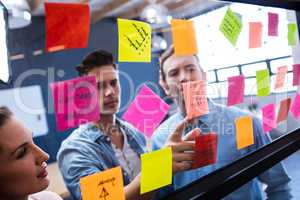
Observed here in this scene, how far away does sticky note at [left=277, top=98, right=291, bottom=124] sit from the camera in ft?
5.00

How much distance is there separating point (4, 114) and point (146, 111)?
1.34 ft

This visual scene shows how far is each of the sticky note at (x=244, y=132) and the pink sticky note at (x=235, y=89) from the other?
0.08 m

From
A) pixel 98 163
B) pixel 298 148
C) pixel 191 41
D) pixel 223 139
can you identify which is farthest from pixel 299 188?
pixel 98 163

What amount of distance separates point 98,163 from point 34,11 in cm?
38

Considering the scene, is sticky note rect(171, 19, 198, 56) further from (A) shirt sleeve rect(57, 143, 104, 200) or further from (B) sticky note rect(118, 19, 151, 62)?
(A) shirt sleeve rect(57, 143, 104, 200)

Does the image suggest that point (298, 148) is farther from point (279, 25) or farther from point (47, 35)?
point (47, 35)

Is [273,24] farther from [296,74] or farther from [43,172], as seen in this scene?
[43,172]

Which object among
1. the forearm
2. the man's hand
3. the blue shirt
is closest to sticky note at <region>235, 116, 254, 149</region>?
the blue shirt

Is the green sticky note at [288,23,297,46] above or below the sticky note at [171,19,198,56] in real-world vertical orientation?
above

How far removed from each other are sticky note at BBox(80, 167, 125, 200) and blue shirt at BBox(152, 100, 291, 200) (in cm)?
15

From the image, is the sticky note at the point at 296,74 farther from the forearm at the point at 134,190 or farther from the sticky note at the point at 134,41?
the forearm at the point at 134,190

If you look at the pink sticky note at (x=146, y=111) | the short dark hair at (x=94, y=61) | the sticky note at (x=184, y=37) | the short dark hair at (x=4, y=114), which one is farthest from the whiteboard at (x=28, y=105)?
the sticky note at (x=184, y=37)

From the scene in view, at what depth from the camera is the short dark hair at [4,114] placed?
0.58m

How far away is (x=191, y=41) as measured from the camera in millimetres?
1019
